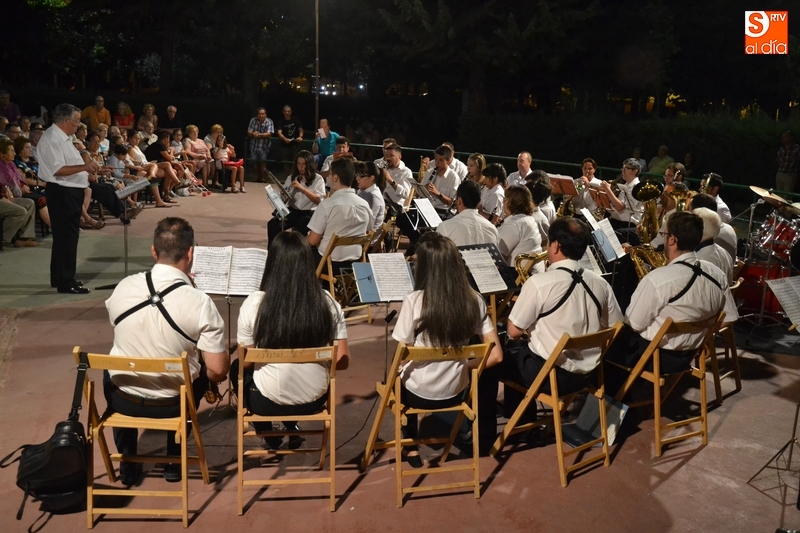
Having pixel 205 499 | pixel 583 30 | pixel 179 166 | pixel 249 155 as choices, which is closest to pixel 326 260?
pixel 205 499

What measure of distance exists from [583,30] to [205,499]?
21.9 metres

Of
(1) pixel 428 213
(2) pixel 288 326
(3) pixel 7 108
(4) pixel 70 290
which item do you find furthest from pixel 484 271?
(3) pixel 7 108

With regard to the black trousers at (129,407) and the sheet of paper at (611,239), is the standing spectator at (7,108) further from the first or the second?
the black trousers at (129,407)

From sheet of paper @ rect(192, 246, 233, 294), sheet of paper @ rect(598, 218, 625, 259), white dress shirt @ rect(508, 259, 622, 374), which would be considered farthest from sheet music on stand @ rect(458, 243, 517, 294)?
sheet of paper @ rect(192, 246, 233, 294)

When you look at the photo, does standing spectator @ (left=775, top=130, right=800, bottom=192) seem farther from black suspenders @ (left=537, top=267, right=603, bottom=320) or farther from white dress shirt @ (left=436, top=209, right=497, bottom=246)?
black suspenders @ (left=537, top=267, right=603, bottom=320)

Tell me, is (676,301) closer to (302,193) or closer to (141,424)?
(141,424)

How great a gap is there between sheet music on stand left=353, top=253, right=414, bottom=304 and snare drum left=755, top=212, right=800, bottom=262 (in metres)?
4.62

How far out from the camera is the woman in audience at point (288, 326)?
440cm

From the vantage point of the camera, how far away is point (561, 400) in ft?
16.5

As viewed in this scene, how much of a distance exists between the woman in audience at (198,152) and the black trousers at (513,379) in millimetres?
11578

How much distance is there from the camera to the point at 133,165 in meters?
13.4

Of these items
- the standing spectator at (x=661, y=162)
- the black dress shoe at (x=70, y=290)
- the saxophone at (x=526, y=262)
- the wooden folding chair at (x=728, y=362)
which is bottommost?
the wooden folding chair at (x=728, y=362)

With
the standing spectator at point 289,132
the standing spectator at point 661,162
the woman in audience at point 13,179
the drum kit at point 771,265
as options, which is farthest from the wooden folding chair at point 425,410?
the standing spectator at point 289,132

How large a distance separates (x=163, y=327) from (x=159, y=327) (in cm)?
2
